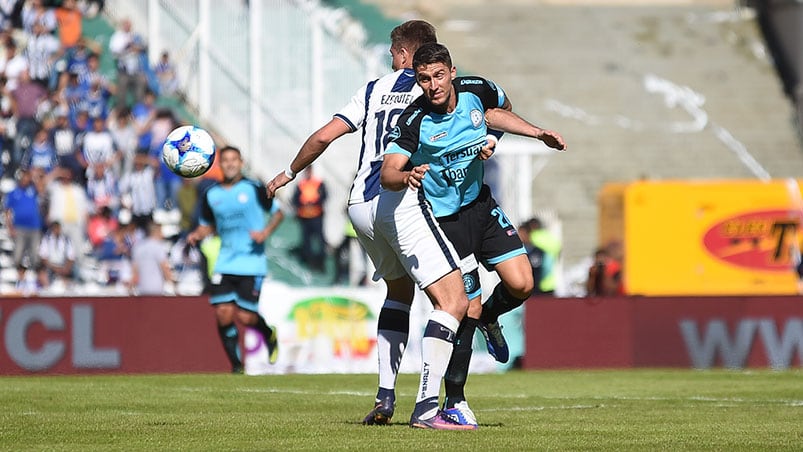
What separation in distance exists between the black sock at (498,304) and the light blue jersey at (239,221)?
5.37 meters

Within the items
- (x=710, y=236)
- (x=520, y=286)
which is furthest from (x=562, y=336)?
(x=520, y=286)

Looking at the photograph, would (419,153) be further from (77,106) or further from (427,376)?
(77,106)

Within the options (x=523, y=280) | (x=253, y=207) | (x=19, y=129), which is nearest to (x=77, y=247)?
(x=19, y=129)

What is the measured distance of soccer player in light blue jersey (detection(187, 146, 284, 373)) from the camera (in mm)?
14891

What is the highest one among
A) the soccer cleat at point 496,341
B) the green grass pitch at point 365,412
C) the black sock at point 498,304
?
the black sock at point 498,304

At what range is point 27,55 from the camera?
24.8 m

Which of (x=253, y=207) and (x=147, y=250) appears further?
(x=147, y=250)

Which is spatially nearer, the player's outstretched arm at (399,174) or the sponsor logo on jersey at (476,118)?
the player's outstretched arm at (399,174)

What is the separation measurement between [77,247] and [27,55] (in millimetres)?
3777

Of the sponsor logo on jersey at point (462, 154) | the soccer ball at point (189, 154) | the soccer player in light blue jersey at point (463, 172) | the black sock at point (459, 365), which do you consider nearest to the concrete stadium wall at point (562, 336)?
the soccer ball at point (189, 154)

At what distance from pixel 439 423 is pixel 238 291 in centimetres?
616

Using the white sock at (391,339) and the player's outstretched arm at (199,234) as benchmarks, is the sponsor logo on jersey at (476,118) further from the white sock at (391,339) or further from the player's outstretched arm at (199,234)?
the player's outstretched arm at (199,234)

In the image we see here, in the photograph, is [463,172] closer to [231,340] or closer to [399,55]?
[399,55]

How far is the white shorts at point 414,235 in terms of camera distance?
29.8 feet
